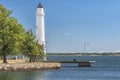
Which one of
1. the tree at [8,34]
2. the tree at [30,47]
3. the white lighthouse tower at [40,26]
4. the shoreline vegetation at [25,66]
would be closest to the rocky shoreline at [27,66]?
the shoreline vegetation at [25,66]

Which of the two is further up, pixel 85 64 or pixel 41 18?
pixel 41 18

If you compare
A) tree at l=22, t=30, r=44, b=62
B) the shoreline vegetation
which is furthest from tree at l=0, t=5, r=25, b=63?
tree at l=22, t=30, r=44, b=62

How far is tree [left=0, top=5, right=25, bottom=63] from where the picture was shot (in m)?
103

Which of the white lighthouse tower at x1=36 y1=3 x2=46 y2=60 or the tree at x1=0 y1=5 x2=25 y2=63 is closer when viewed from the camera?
the tree at x1=0 y1=5 x2=25 y2=63

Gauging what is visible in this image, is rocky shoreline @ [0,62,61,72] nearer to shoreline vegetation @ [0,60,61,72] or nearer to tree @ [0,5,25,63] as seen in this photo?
shoreline vegetation @ [0,60,61,72]

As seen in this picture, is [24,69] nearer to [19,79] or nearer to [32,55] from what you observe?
[32,55]

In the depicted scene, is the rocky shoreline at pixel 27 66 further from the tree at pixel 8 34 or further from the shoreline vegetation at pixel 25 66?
the tree at pixel 8 34

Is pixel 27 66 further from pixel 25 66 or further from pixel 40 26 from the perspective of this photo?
pixel 40 26

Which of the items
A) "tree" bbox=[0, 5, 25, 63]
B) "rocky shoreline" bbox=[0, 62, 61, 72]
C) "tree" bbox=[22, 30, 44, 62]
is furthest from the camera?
"tree" bbox=[22, 30, 44, 62]

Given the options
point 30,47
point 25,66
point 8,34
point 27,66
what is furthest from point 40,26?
point 8,34

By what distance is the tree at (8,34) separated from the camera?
103 meters

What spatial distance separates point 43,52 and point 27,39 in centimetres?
1525

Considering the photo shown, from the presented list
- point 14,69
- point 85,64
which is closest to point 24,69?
point 14,69

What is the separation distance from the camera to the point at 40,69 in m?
111
